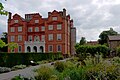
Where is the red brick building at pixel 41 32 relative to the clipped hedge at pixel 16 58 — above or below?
above

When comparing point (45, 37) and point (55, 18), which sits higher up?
point (55, 18)

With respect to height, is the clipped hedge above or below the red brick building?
below

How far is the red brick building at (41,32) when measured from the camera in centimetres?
7000

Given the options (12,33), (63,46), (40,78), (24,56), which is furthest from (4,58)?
(12,33)

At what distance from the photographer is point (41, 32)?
73.4m

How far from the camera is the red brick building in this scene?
230 feet

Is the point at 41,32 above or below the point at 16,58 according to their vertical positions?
above

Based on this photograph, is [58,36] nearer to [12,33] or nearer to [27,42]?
[27,42]

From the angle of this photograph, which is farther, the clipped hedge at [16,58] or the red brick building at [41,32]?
the red brick building at [41,32]

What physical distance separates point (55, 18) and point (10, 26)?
13.9 meters

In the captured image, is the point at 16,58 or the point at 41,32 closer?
the point at 16,58

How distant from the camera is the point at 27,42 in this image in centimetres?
7188

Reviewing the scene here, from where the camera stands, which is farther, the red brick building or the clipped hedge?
the red brick building

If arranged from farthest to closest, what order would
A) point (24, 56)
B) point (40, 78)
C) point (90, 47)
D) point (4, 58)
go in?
1. point (90, 47)
2. point (24, 56)
3. point (4, 58)
4. point (40, 78)
